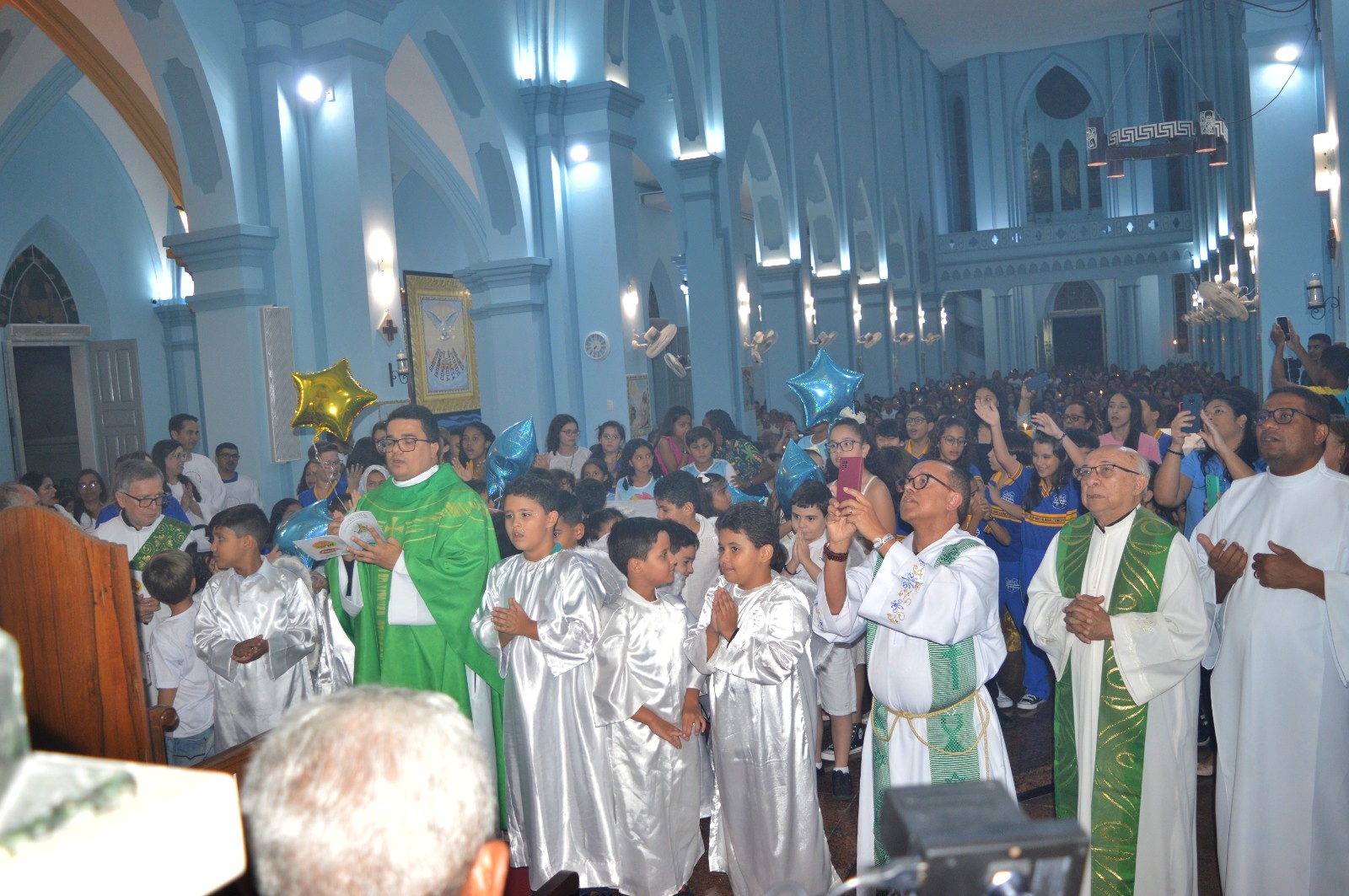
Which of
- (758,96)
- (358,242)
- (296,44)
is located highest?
(758,96)

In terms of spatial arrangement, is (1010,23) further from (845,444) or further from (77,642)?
(77,642)

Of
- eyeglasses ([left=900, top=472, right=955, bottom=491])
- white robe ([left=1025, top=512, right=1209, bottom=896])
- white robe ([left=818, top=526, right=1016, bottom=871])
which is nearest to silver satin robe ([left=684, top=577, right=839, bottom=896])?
white robe ([left=818, top=526, right=1016, bottom=871])

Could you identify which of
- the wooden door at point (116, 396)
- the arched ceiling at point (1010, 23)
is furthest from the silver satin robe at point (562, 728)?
the arched ceiling at point (1010, 23)

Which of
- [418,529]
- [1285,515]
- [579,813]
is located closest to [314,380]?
[418,529]

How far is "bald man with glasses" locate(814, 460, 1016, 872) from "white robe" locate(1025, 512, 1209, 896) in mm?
309

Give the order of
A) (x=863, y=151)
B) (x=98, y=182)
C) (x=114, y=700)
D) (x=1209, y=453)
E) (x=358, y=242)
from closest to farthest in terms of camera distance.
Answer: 1. (x=114, y=700)
2. (x=1209, y=453)
3. (x=358, y=242)
4. (x=98, y=182)
5. (x=863, y=151)

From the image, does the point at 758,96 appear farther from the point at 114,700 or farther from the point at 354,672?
the point at 114,700

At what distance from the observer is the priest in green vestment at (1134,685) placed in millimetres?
3492

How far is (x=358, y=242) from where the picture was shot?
8.92 metres

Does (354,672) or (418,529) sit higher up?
(418,529)

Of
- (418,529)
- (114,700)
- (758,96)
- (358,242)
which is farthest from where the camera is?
(758,96)

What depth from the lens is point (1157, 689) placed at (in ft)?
11.4

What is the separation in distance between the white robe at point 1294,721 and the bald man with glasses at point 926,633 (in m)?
0.84

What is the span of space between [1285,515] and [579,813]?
108 inches
